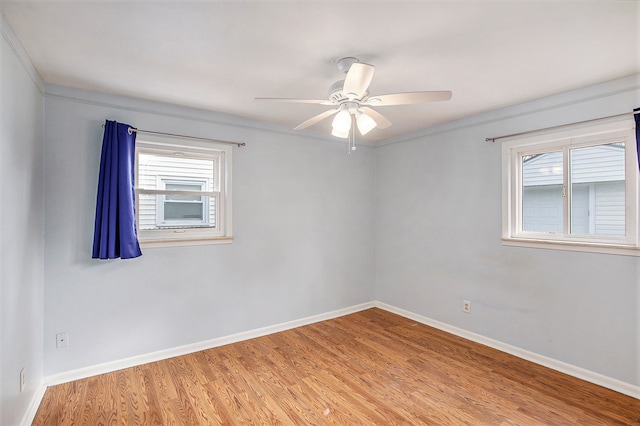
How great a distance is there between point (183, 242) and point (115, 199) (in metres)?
0.71

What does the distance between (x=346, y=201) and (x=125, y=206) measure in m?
2.57

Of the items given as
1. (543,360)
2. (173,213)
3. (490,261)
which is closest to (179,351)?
(173,213)

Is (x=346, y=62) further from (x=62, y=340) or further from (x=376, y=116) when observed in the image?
(x=62, y=340)

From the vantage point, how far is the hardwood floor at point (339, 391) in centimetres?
215

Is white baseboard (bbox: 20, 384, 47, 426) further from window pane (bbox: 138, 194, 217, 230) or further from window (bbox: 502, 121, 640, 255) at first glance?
window (bbox: 502, 121, 640, 255)

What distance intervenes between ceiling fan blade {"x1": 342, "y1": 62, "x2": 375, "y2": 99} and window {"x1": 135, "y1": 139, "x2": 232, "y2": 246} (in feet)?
6.11

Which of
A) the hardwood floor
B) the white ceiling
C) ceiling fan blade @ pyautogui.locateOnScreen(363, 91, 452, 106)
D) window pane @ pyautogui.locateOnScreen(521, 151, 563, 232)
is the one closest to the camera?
the white ceiling

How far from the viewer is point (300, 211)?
12.8ft

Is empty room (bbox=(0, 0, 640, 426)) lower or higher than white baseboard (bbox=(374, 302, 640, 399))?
higher

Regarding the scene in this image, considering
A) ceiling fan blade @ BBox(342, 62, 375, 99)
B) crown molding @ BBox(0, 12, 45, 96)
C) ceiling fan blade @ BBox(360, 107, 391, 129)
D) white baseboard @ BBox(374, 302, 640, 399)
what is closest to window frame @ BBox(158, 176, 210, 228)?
crown molding @ BBox(0, 12, 45, 96)

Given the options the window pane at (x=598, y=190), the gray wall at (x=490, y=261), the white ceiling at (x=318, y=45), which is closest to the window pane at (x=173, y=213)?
the white ceiling at (x=318, y=45)

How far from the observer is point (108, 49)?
199 cm

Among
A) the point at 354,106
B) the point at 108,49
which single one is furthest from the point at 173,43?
the point at 354,106

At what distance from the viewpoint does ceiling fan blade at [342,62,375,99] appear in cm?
166
